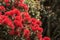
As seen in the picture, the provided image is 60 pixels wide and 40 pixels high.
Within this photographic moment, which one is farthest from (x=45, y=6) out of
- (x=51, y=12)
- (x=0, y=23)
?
(x=0, y=23)

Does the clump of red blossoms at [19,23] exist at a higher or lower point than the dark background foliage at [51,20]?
higher

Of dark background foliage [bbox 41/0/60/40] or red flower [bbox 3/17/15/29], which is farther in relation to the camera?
dark background foliage [bbox 41/0/60/40]

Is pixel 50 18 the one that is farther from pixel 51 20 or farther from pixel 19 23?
pixel 19 23

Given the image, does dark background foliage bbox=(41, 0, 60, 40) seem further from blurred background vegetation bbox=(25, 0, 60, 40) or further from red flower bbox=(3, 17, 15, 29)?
red flower bbox=(3, 17, 15, 29)

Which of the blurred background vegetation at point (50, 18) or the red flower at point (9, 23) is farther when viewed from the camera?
the blurred background vegetation at point (50, 18)

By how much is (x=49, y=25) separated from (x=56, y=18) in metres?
0.44

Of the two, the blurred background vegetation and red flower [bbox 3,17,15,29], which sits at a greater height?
red flower [bbox 3,17,15,29]

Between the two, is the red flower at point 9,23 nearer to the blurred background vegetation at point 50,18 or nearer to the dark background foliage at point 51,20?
the blurred background vegetation at point 50,18

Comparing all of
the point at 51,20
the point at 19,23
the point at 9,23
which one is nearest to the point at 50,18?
the point at 51,20

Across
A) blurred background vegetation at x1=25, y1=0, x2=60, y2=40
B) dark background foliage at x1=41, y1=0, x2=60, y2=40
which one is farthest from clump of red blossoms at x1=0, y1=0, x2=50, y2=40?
dark background foliage at x1=41, y1=0, x2=60, y2=40

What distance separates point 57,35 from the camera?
26.5 ft

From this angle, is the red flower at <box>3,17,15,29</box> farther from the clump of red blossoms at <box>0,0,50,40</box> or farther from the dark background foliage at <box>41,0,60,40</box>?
the dark background foliage at <box>41,0,60,40</box>

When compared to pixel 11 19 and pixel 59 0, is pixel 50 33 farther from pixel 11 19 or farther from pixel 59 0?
pixel 11 19

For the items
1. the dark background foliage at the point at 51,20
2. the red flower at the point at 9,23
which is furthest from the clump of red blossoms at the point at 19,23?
the dark background foliage at the point at 51,20
